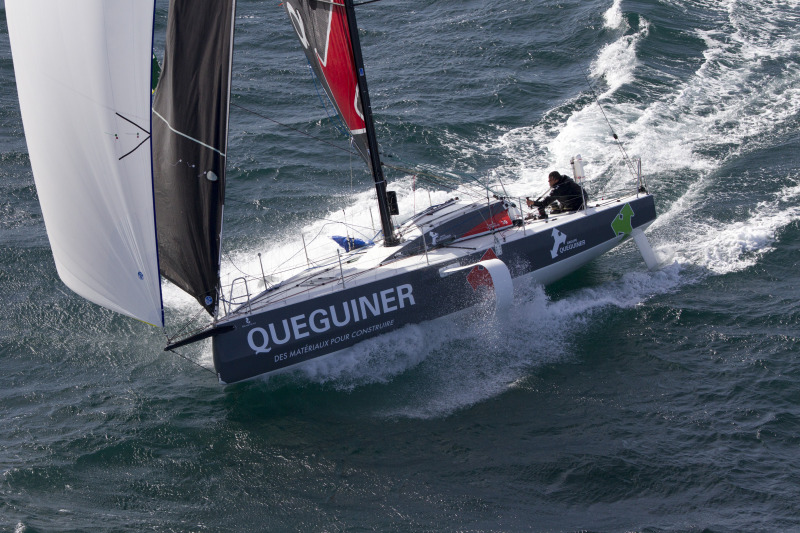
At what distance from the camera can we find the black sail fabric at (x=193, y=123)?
9.35 m

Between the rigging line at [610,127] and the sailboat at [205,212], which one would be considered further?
the rigging line at [610,127]

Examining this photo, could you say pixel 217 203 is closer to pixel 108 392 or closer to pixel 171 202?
pixel 171 202

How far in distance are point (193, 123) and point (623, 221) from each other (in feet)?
22.4

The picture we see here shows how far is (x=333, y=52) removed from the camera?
1095 centimetres

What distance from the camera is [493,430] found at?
9.41 metres

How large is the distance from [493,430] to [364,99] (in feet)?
15.9

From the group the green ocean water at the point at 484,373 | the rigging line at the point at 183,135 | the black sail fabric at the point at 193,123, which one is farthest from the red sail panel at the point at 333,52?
the green ocean water at the point at 484,373

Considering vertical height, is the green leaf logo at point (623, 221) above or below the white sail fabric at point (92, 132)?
below

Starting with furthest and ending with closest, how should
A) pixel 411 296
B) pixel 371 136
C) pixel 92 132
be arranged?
pixel 371 136 → pixel 411 296 → pixel 92 132

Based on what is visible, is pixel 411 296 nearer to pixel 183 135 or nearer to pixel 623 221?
pixel 183 135

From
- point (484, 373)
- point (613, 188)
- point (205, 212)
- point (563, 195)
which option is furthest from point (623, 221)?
point (205, 212)

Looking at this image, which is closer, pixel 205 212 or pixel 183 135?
pixel 183 135

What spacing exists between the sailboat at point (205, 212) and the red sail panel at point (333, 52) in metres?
0.02

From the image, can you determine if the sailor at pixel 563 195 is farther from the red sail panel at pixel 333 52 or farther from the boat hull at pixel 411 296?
the red sail panel at pixel 333 52
